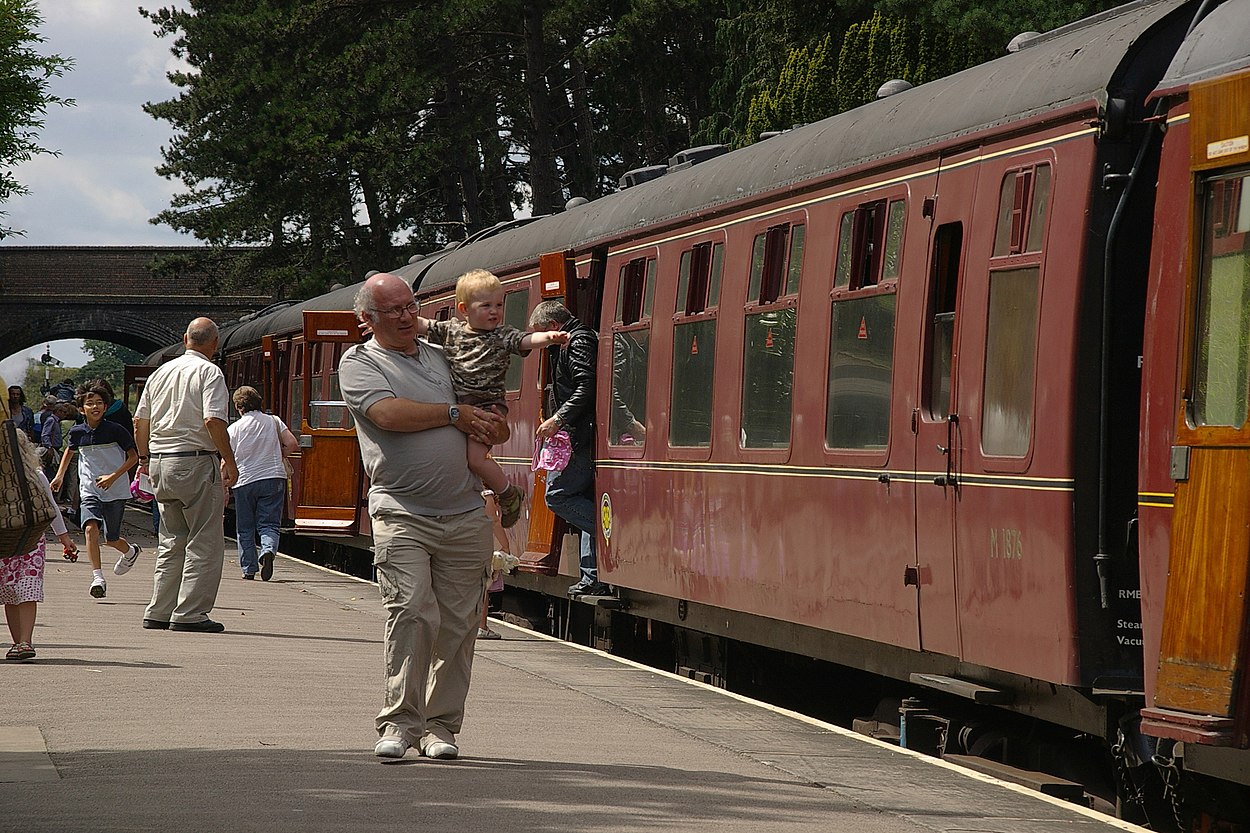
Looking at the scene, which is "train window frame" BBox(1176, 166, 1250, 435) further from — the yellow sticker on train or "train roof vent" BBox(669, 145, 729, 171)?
"train roof vent" BBox(669, 145, 729, 171)

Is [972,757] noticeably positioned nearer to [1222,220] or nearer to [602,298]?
[1222,220]

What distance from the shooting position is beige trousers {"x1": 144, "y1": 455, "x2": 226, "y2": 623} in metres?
13.3

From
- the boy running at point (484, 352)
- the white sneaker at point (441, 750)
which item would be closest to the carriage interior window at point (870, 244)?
the boy running at point (484, 352)

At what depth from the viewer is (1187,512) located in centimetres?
711

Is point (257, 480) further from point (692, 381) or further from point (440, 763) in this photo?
point (440, 763)

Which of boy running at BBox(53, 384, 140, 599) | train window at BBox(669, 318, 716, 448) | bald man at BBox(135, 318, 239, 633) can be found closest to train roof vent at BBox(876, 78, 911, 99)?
train window at BBox(669, 318, 716, 448)

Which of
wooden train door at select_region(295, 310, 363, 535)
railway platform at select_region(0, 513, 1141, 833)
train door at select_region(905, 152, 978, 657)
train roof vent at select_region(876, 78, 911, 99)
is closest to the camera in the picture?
railway platform at select_region(0, 513, 1141, 833)

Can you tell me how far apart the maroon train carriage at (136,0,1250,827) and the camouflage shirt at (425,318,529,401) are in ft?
6.47

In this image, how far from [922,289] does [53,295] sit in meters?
61.1

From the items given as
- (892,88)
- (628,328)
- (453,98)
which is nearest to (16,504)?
(892,88)

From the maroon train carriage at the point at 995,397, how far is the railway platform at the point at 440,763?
1.82 ft

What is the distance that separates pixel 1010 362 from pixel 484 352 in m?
2.11

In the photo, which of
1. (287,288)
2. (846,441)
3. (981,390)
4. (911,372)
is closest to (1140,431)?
(981,390)

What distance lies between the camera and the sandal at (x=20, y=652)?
439 inches
